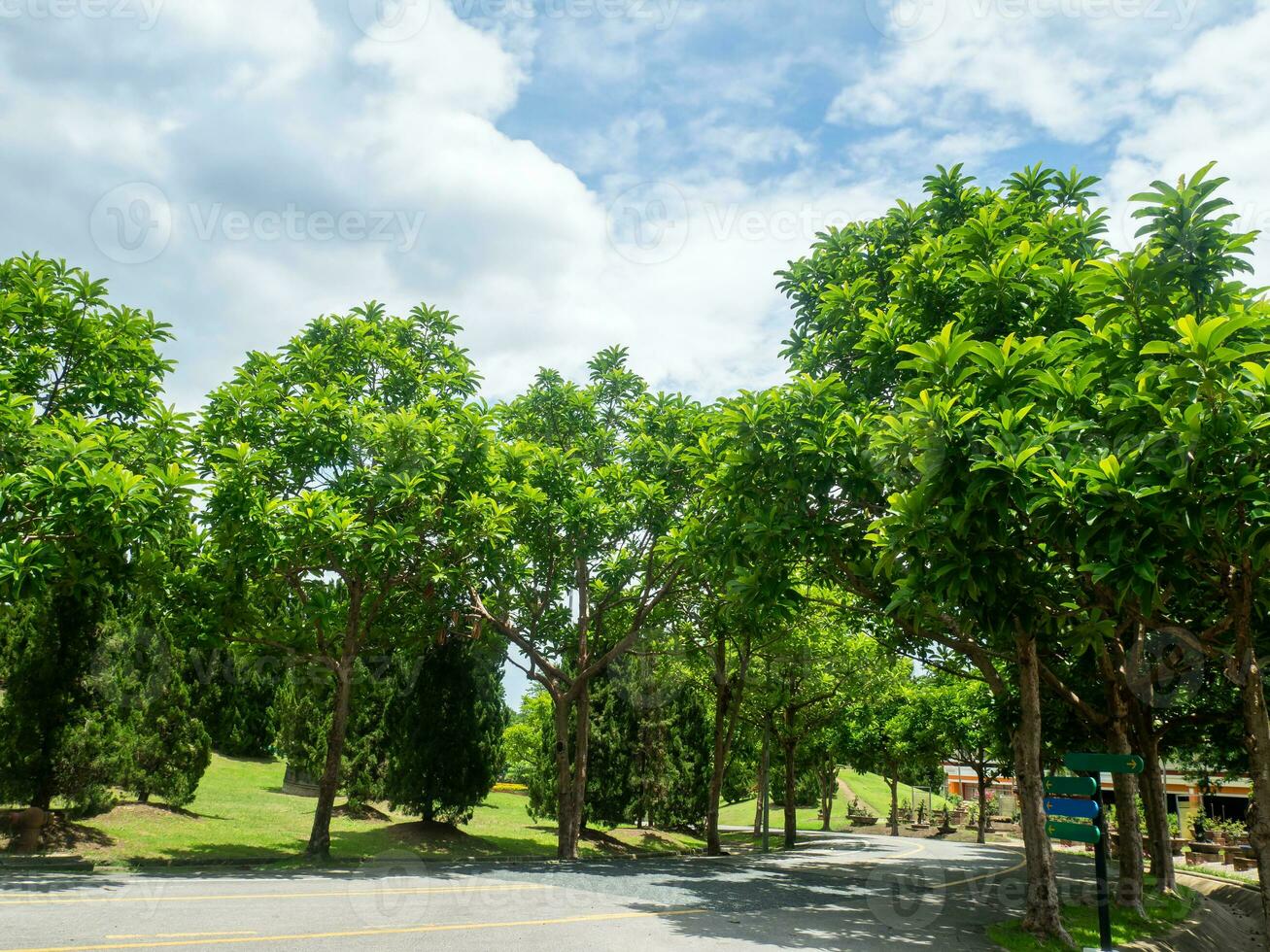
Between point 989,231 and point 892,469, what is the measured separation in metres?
4.55

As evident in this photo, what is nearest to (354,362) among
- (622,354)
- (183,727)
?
(622,354)

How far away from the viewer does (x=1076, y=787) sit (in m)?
10.9

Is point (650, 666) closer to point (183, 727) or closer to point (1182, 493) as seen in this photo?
point (183, 727)

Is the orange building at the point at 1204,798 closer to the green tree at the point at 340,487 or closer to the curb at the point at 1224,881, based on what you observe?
the curb at the point at 1224,881

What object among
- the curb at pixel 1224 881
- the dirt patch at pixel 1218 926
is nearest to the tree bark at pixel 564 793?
the dirt patch at pixel 1218 926

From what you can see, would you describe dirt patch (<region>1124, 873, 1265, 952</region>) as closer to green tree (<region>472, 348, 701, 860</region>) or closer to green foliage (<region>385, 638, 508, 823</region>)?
green tree (<region>472, 348, 701, 860</region>)

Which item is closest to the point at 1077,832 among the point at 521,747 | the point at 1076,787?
the point at 1076,787

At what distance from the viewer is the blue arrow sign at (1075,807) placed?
10.7m

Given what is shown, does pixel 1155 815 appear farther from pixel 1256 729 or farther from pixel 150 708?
pixel 150 708

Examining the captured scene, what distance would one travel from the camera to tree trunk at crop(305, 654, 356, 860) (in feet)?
60.8

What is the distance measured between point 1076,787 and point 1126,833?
797 cm

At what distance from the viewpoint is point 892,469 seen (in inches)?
399

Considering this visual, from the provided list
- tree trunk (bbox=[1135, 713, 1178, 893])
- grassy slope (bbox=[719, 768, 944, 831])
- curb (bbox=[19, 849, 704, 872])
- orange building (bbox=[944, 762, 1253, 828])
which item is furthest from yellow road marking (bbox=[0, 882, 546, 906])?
orange building (bbox=[944, 762, 1253, 828])

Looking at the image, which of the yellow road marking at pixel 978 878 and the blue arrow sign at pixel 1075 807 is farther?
the yellow road marking at pixel 978 878
